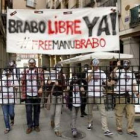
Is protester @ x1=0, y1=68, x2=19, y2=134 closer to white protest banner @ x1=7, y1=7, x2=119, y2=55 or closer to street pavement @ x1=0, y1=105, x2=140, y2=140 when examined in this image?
street pavement @ x1=0, y1=105, x2=140, y2=140

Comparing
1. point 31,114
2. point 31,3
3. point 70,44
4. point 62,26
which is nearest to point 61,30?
point 62,26

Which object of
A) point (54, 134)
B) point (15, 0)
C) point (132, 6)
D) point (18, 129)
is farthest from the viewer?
point (15, 0)

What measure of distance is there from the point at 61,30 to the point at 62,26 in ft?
0.24

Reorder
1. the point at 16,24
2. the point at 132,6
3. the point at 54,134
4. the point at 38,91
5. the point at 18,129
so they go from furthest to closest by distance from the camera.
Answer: the point at 132,6 → the point at 18,129 → the point at 54,134 → the point at 38,91 → the point at 16,24

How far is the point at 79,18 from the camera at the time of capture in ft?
16.9

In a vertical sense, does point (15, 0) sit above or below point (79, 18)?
above

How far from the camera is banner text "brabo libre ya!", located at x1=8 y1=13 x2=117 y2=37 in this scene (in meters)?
5.12

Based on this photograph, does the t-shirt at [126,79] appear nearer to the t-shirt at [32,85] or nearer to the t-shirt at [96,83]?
the t-shirt at [96,83]

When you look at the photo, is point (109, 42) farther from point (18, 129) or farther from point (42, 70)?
point (18, 129)

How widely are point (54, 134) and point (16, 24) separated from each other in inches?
116

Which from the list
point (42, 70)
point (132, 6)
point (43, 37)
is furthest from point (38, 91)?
point (132, 6)

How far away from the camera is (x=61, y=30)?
5.18 meters

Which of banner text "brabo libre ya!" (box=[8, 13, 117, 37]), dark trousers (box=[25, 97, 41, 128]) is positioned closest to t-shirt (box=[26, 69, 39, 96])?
banner text "brabo libre ya!" (box=[8, 13, 117, 37])

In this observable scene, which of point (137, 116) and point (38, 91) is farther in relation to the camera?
point (137, 116)
